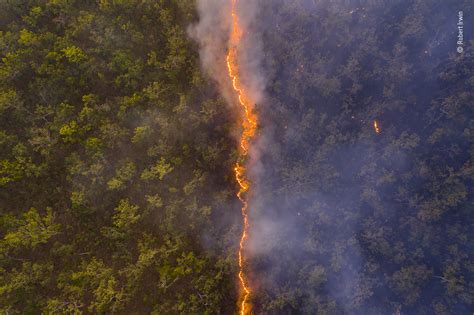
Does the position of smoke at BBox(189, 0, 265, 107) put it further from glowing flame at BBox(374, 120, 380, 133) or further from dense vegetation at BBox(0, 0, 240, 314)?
glowing flame at BBox(374, 120, 380, 133)

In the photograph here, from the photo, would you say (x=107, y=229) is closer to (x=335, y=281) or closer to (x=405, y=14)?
(x=335, y=281)

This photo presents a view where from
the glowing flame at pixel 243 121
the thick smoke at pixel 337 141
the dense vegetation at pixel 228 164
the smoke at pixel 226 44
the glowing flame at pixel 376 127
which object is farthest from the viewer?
the smoke at pixel 226 44

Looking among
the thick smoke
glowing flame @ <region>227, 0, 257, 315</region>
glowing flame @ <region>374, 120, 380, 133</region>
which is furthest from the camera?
glowing flame @ <region>227, 0, 257, 315</region>

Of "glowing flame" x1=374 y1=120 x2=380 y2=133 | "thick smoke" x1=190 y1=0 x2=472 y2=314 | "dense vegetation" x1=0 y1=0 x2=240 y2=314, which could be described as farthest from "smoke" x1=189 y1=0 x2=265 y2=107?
"glowing flame" x1=374 y1=120 x2=380 y2=133

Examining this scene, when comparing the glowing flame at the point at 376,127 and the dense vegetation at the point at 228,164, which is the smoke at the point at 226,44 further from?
the glowing flame at the point at 376,127

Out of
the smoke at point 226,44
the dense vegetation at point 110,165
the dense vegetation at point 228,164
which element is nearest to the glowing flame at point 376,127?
the dense vegetation at point 228,164
